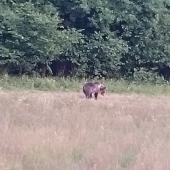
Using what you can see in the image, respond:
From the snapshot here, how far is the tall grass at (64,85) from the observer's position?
22469 millimetres

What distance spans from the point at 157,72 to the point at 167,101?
273 inches

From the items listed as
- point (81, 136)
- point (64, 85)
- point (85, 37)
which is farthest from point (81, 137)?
point (85, 37)

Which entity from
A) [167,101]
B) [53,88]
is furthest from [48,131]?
[53,88]

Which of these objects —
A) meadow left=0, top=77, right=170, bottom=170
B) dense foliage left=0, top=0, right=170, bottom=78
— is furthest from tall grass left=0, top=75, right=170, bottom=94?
meadow left=0, top=77, right=170, bottom=170

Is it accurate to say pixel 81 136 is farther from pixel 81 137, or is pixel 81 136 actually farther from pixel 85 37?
pixel 85 37

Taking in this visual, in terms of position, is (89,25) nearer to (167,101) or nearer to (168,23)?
(168,23)

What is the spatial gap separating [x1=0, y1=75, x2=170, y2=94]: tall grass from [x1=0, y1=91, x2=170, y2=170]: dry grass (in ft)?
21.9

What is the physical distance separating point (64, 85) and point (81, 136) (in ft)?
39.5

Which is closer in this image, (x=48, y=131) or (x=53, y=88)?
(x=48, y=131)

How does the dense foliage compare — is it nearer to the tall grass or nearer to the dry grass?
the tall grass

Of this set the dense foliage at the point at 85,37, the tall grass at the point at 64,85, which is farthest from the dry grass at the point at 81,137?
the dense foliage at the point at 85,37

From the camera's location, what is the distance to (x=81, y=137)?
11.0 metres

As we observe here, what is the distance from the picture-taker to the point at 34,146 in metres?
9.98

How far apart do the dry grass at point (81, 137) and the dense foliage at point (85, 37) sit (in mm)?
8311
